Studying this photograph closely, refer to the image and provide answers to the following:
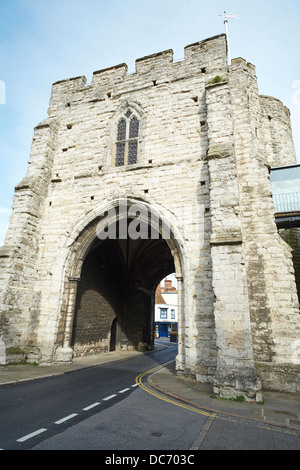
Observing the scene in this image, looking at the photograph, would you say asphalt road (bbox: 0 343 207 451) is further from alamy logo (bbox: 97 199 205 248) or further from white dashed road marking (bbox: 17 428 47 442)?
alamy logo (bbox: 97 199 205 248)

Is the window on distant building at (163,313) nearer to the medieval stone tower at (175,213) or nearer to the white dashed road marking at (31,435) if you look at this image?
the medieval stone tower at (175,213)

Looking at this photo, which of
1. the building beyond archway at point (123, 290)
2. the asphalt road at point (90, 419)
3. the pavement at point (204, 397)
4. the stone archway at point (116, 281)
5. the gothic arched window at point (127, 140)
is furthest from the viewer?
the building beyond archway at point (123, 290)

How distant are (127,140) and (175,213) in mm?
3948

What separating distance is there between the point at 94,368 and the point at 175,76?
36.2 feet

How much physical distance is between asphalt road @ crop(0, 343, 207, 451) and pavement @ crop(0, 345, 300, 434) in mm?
444

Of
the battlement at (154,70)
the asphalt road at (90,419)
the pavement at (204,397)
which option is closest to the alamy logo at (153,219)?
the pavement at (204,397)

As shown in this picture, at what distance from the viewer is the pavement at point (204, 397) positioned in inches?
171

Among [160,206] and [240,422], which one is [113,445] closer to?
[240,422]

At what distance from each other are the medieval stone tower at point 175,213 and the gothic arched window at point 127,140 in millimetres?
49

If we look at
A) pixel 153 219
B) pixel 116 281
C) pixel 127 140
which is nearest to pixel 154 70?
pixel 127 140

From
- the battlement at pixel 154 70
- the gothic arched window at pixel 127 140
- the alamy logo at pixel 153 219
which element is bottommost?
the alamy logo at pixel 153 219

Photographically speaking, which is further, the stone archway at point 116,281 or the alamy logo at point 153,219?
the stone archway at point 116,281

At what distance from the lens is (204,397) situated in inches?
208

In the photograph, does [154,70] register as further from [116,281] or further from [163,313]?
[163,313]
